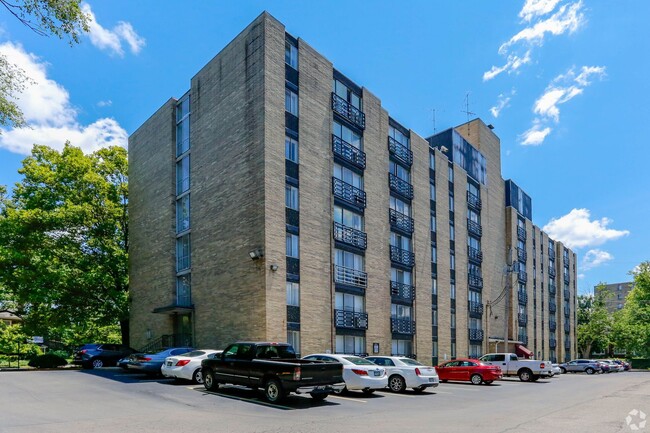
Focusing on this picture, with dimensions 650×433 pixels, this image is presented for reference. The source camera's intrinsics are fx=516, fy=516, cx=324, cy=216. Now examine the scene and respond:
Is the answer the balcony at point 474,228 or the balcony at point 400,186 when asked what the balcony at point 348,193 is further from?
the balcony at point 474,228

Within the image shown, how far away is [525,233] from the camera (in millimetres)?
56469

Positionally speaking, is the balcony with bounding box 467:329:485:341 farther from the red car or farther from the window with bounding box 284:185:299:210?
the window with bounding box 284:185:299:210

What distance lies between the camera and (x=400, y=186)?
1359 inches

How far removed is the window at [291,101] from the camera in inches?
1030

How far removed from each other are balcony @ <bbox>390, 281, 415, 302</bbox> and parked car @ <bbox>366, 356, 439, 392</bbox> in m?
12.3

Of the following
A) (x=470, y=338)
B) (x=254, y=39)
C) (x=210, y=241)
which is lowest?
(x=470, y=338)

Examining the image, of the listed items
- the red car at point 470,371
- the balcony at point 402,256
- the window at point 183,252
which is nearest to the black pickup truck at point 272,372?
the red car at point 470,371

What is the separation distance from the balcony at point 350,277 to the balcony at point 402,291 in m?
3.25

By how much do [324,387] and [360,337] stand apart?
46.6 ft

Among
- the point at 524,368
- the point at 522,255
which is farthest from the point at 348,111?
the point at 522,255

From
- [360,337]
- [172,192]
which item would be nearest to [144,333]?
[172,192]

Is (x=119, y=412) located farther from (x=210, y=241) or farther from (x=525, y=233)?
(x=525, y=233)

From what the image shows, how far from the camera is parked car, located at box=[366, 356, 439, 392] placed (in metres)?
19.2

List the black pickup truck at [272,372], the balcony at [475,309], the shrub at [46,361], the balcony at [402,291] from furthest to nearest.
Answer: the balcony at [475,309] < the balcony at [402,291] < the shrub at [46,361] < the black pickup truck at [272,372]
